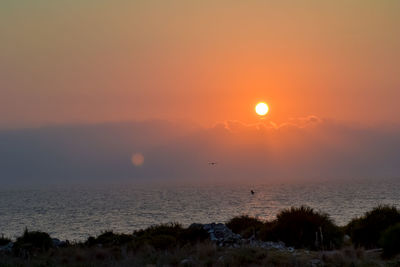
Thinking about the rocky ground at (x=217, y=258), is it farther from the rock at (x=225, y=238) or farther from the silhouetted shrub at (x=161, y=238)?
the silhouetted shrub at (x=161, y=238)

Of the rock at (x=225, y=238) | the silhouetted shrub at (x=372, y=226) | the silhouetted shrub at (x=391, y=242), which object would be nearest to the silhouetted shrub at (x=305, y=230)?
the rock at (x=225, y=238)

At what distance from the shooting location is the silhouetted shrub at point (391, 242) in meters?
19.8

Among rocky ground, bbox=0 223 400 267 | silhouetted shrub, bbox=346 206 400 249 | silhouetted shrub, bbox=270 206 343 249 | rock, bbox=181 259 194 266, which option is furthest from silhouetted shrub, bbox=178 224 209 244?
rock, bbox=181 259 194 266

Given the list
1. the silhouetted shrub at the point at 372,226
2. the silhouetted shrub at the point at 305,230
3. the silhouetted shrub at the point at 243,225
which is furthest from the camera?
the silhouetted shrub at the point at 243,225

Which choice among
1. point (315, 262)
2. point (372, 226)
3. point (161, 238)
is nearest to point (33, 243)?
point (161, 238)

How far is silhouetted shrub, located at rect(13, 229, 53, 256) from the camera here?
25098 millimetres

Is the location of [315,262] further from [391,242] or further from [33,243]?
[33,243]

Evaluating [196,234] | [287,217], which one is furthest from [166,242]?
[287,217]

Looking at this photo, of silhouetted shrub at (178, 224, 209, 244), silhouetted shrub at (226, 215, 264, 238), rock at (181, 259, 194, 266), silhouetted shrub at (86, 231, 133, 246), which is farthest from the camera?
silhouetted shrub at (226, 215, 264, 238)

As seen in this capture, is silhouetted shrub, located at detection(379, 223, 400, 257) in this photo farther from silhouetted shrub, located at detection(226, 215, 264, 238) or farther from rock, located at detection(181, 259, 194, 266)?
silhouetted shrub, located at detection(226, 215, 264, 238)

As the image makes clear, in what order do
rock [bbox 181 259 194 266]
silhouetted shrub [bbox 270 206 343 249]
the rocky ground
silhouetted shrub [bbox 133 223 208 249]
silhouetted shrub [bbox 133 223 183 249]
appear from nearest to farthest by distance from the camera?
rock [bbox 181 259 194 266] < the rocky ground < silhouetted shrub [bbox 270 206 343 249] < silhouetted shrub [bbox 133 223 183 249] < silhouetted shrub [bbox 133 223 208 249]

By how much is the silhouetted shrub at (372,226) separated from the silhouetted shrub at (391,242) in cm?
564

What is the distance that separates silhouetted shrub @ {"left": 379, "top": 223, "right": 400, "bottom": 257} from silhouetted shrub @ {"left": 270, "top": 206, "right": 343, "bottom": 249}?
363 centimetres

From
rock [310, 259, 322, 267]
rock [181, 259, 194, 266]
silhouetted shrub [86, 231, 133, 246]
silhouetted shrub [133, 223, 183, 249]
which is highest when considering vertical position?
rock [181, 259, 194, 266]
